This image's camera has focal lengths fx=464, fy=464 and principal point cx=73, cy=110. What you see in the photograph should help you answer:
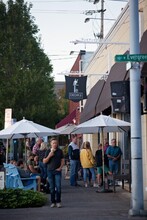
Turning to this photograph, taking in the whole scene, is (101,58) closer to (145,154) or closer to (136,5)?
(145,154)

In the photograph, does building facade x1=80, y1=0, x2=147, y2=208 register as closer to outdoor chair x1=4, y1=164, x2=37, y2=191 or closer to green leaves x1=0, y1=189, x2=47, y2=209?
green leaves x1=0, y1=189, x2=47, y2=209

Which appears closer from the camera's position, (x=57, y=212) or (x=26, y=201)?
(x=57, y=212)

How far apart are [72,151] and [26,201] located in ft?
21.7

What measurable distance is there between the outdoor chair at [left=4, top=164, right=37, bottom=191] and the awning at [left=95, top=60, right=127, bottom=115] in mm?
4363

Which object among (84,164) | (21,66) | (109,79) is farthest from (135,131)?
(21,66)

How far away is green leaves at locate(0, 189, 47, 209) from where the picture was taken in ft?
38.0

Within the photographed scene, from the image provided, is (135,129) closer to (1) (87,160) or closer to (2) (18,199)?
(2) (18,199)

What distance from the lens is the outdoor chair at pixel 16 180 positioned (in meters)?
13.8

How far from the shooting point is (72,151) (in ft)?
59.6

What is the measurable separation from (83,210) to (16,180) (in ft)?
11.8

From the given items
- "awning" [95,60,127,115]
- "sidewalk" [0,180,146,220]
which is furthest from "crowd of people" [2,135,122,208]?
"awning" [95,60,127,115]

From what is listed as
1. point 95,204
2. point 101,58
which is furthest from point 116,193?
point 101,58

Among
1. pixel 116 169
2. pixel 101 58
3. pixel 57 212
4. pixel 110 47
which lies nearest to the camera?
pixel 57 212

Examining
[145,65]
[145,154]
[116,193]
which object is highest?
[145,65]
